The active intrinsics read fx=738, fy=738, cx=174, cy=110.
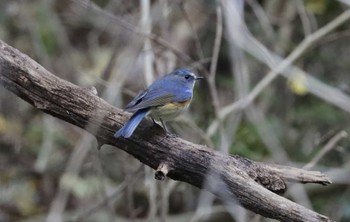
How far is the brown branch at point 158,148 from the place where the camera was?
3189 mm

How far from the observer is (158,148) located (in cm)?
329

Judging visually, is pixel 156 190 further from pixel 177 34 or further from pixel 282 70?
pixel 177 34

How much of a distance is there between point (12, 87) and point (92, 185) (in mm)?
3223

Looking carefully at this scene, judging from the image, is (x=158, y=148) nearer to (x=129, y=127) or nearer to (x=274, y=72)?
(x=129, y=127)

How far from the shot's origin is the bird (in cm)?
347

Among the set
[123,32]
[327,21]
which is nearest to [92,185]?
[123,32]

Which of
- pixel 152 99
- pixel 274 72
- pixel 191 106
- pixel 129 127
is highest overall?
pixel 191 106

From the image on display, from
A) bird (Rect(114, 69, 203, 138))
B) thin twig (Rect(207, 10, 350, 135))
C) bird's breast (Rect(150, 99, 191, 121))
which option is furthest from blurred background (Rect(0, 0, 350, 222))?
bird's breast (Rect(150, 99, 191, 121))

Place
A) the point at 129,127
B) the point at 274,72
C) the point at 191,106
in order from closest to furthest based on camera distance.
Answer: the point at 129,127, the point at 274,72, the point at 191,106

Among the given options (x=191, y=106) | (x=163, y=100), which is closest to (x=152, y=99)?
(x=163, y=100)

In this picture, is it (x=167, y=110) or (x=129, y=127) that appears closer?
(x=129, y=127)

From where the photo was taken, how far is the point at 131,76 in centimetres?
766

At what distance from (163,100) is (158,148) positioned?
552 mm

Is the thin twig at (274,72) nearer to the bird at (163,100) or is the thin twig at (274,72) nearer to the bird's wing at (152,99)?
the bird at (163,100)
